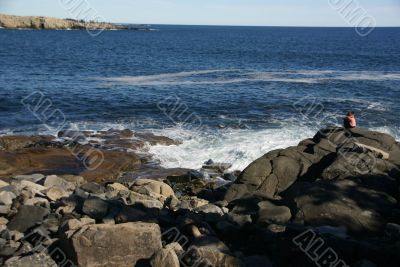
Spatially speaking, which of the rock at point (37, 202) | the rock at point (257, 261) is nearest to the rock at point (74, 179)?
the rock at point (37, 202)

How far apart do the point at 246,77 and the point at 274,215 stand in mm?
40575

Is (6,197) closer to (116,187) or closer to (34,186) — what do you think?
(34,186)

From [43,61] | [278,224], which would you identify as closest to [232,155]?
[278,224]

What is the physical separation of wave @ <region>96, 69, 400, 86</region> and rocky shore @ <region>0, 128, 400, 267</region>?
1190 inches

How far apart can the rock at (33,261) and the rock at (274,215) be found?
4664 millimetres

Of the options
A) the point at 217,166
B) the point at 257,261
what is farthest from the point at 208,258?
the point at 217,166

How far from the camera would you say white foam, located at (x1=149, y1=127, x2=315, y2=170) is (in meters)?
22.2

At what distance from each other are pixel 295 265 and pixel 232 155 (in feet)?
44.7

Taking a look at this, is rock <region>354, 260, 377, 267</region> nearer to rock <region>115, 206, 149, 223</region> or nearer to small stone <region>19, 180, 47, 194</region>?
rock <region>115, 206, 149, 223</region>

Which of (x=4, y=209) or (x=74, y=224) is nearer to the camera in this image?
(x=74, y=224)

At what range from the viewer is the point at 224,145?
24594 millimetres

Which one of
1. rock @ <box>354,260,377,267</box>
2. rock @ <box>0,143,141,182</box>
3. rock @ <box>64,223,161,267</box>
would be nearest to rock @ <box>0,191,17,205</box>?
rock @ <box>64,223,161,267</box>

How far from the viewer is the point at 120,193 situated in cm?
1409

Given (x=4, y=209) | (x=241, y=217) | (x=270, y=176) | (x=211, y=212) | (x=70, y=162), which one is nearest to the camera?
(x=241, y=217)
